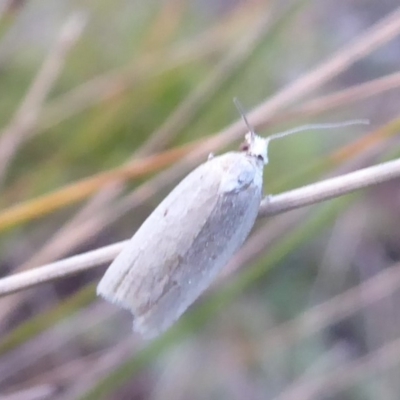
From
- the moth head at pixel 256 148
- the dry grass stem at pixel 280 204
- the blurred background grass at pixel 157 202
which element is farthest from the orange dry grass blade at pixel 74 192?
the dry grass stem at pixel 280 204

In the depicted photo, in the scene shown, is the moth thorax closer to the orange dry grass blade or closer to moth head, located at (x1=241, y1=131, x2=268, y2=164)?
moth head, located at (x1=241, y1=131, x2=268, y2=164)

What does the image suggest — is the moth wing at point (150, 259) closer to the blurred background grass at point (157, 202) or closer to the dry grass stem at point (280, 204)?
the dry grass stem at point (280, 204)

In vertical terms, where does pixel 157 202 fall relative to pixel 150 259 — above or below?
below

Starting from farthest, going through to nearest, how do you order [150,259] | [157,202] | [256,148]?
[157,202], [256,148], [150,259]

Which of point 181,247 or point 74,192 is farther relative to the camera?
point 74,192

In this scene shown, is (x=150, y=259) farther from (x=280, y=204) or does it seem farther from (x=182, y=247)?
(x=280, y=204)

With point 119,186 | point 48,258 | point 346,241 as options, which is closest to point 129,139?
point 119,186

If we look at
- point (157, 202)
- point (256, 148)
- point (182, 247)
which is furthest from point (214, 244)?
point (157, 202)

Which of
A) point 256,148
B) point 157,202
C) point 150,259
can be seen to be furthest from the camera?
point 157,202
